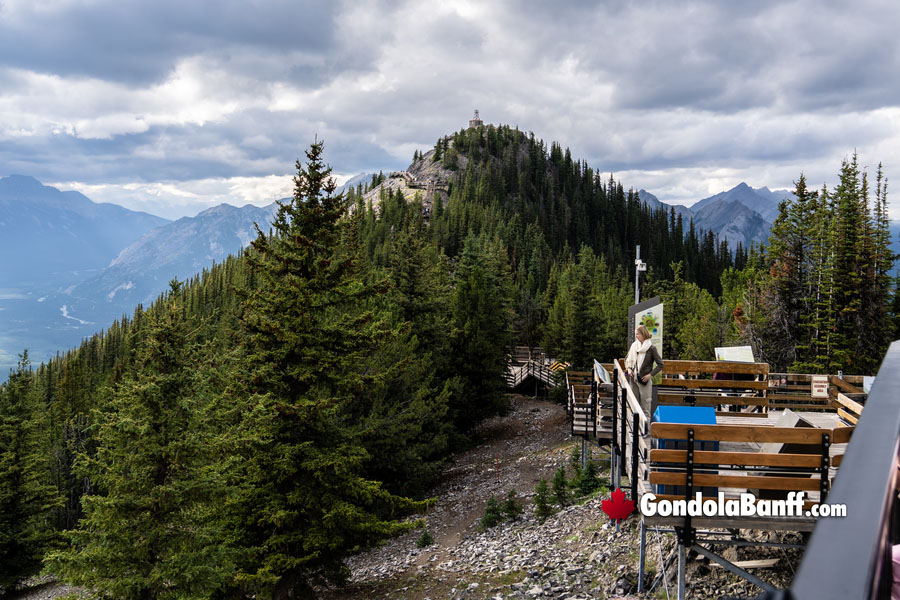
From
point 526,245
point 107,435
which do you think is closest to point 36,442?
point 107,435

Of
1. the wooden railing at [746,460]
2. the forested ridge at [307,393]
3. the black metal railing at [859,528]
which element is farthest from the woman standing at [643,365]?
the black metal railing at [859,528]

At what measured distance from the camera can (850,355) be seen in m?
32.9

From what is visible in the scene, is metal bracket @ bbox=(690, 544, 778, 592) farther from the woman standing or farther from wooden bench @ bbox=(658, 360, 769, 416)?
wooden bench @ bbox=(658, 360, 769, 416)

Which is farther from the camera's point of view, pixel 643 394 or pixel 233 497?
pixel 233 497

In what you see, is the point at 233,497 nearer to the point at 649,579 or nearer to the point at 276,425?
the point at 276,425

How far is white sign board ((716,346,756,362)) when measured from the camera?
1611 cm

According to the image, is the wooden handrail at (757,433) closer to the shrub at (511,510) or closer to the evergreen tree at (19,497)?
the shrub at (511,510)

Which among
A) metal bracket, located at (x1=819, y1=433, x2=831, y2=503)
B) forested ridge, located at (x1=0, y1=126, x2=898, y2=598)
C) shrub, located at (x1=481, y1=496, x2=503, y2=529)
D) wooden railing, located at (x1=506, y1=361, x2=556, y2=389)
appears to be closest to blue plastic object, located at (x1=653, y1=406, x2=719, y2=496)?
metal bracket, located at (x1=819, y1=433, x2=831, y2=503)

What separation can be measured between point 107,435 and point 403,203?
12793 centimetres

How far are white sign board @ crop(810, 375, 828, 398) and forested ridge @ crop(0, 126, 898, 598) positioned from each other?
8.97 m

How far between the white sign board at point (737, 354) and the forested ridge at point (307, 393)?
9312 millimetres

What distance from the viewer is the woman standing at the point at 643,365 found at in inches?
384

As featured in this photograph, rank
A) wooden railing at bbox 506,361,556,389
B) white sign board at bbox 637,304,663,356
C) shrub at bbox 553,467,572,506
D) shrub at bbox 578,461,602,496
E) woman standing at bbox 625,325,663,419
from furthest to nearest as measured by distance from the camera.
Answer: wooden railing at bbox 506,361,556,389 < shrub at bbox 578,461,602,496 < shrub at bbox 553,467,572,506 < white sign board at bbox 637,304,663,356 < woman standing at bbox 625,325,663,419

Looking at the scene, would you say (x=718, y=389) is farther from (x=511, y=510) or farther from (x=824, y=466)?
(x=511, y=510)
